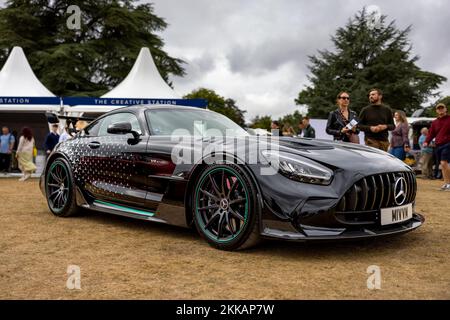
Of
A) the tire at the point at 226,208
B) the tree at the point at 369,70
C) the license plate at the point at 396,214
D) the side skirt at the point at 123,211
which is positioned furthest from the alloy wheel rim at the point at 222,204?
the tree at the point at 369,70

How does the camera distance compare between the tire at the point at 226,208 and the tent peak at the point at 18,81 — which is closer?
the tire at the point at 226,208

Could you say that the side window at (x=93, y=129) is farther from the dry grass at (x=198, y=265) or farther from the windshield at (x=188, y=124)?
the dry grass at (x=198, y=265)

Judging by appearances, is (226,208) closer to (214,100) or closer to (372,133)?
(372,133)

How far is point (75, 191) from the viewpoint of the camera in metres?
5.56

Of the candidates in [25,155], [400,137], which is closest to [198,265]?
[400,137]

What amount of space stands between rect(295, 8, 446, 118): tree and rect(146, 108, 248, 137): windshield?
31057 millimetres

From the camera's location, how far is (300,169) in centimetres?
364

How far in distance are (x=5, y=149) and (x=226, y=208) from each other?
1226 centimetres

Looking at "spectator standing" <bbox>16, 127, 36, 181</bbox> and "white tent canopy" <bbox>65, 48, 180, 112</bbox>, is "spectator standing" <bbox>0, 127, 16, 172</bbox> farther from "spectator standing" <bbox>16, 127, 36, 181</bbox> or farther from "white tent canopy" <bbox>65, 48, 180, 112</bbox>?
"white tent canopy" <bbox>65, 48, 180, 112</bbox>

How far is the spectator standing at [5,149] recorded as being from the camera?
1428 cm

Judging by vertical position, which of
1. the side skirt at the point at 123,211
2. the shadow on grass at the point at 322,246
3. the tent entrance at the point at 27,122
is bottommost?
the shadow on grass at the point at 322,246

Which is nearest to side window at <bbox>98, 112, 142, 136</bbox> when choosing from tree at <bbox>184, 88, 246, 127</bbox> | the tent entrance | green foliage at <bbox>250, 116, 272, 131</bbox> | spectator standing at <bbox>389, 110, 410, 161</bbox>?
spectator standing at <bbox>389, 110, 410, 161</bbox>

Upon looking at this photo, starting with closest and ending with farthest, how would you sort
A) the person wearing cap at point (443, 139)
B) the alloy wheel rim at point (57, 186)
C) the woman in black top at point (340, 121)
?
1. the alloy wheel rim at point (57, 186)
2. the woman in black top at point (340, 121)
3. the person wearing cap at point (443, 139)
